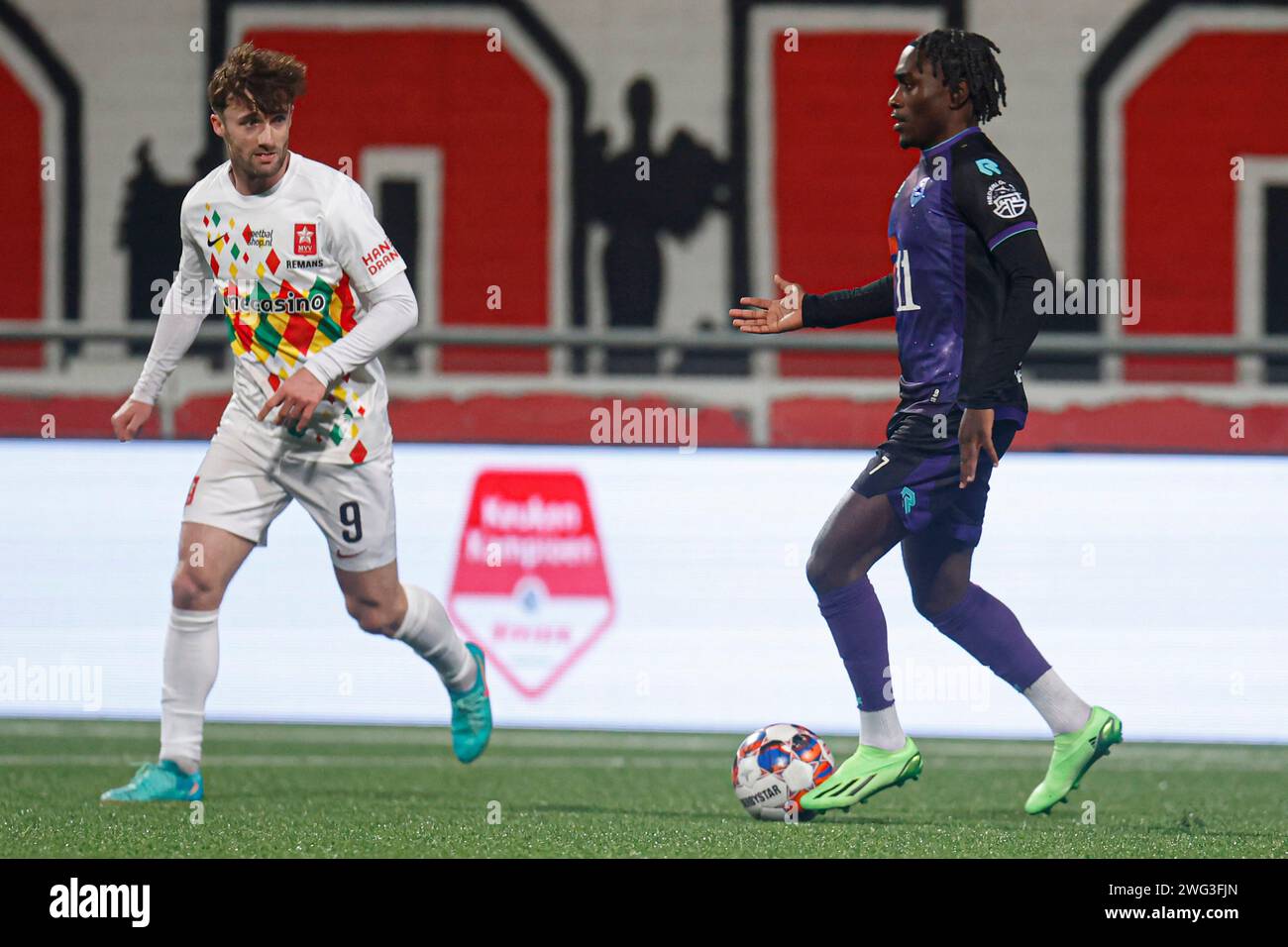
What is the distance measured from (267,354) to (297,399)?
0.34m

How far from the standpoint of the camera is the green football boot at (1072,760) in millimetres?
4691

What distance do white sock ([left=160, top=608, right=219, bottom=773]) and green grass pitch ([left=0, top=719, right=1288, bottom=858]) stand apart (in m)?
0.18

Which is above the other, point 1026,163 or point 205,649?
point 1026,163

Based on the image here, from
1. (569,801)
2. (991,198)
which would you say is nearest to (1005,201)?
(991,198)

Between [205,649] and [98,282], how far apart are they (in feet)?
29.2

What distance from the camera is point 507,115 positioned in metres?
13.4

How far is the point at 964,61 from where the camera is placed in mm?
4594

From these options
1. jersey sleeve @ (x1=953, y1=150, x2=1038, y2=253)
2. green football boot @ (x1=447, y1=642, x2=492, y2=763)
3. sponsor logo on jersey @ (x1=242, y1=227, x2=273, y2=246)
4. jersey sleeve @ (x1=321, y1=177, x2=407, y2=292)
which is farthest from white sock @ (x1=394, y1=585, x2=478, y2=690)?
jersey sleeve @ (x1=953, y1=150, x2=1038, y2=253)

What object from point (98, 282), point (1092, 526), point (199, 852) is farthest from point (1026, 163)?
point (199, 852)

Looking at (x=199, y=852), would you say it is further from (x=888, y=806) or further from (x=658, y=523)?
(x=658, y=523)

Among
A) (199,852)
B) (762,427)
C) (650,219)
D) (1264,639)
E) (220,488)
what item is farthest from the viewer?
(650,219)

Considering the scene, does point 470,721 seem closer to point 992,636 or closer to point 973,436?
point 992,636

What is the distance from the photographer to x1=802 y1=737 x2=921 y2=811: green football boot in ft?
15.1

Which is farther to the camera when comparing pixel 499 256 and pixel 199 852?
pixel 499 256
